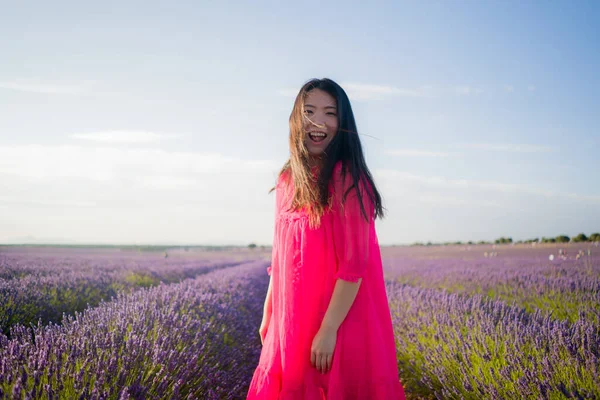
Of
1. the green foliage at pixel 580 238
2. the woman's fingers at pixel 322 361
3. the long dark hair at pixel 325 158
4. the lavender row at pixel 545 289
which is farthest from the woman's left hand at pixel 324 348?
the green foliage at pixel 580 238

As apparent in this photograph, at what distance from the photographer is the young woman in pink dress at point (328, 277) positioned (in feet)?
4.27

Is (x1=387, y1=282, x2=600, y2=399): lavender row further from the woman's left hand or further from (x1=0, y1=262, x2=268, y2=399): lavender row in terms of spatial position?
(x1=0, y1=262, x2=268, y2=399): lavender row

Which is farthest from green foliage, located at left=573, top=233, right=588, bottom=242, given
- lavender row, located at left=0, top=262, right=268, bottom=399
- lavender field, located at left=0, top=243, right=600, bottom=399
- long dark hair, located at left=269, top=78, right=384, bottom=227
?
long dark hair, located at left=269, top=78, right=384, bottom=227

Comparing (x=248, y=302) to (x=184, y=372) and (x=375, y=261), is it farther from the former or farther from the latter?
(x=375, y=261)

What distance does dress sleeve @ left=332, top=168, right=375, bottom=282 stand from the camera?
51.4 inches

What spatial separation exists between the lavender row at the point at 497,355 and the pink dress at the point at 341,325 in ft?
2.96

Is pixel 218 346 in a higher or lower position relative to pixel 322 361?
lower

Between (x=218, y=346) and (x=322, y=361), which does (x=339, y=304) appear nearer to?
(x=322, y=361)

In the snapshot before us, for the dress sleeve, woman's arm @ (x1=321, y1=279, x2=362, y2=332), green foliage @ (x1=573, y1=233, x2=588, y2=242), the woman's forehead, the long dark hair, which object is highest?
the woman's forehead

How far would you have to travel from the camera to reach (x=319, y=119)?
149 centimetres

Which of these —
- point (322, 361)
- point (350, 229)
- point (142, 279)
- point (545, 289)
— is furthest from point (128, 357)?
point (142, 279)

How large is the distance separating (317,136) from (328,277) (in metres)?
0.51

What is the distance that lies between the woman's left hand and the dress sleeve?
18 cm

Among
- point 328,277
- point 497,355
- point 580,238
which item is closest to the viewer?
point 328,277
